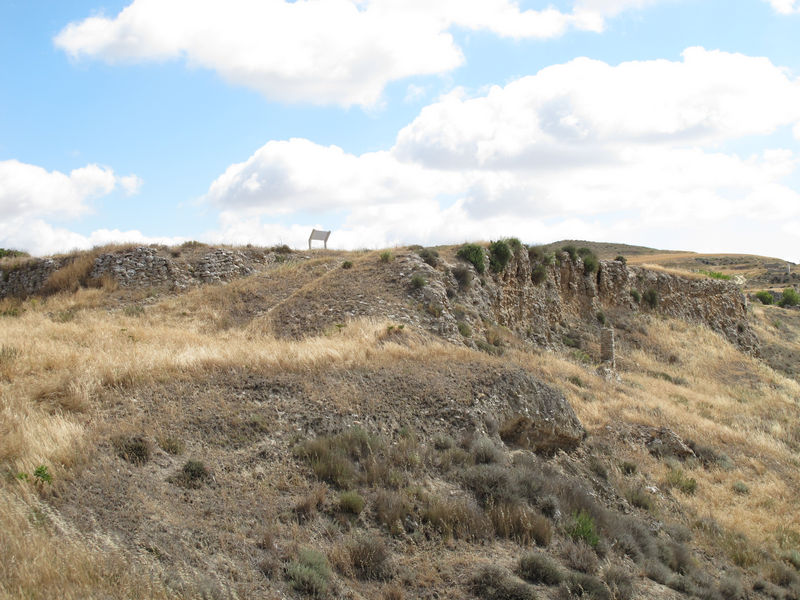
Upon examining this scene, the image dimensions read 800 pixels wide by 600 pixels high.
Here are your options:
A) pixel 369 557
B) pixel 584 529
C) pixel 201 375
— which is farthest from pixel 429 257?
pixel 369 557

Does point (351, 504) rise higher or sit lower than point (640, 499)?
higher

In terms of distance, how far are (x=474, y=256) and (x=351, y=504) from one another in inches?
720

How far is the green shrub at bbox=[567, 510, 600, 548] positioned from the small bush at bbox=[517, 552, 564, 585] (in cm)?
131

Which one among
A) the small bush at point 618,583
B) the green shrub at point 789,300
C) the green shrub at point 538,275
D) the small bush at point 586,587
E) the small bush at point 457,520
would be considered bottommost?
the small bush at point 618,583

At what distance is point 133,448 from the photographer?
25.3 feet

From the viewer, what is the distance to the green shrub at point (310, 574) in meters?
5.94

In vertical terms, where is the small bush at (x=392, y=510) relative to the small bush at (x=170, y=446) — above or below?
below

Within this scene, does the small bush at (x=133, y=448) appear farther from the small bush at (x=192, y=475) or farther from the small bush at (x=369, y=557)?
the small bush at (x=369, y=557)

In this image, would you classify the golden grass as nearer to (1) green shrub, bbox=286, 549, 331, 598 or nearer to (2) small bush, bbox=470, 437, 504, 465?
(1) green shrub, bbox=286, 549, 331, 598

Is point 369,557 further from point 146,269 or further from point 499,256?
point 146,269

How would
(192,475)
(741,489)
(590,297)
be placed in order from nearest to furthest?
(192,475) < (741,489) < (590,297)

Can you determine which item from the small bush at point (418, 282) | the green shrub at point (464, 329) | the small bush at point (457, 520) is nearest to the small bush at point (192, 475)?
the small bush at point (457, 520)

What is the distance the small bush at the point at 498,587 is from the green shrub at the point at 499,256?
19901 millimetres

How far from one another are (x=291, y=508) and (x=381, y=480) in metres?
1.60
